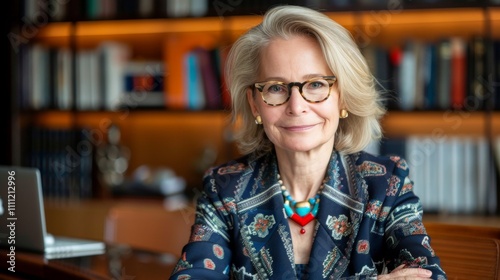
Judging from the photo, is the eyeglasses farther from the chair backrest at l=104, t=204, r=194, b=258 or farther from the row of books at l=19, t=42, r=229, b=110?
the row of books at l=19, t=42, r=229, b=110

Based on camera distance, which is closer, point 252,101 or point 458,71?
point 252,101

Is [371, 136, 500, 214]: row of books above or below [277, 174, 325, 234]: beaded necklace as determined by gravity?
below

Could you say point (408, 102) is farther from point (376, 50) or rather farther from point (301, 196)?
point (301, 196)

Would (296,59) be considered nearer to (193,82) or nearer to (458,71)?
(458,71)

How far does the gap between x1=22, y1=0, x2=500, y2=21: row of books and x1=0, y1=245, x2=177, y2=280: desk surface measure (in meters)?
1.71

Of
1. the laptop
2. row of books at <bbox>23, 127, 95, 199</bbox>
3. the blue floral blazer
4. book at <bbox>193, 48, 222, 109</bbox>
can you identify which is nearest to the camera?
the blue floral blazer

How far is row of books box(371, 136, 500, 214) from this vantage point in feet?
11.4

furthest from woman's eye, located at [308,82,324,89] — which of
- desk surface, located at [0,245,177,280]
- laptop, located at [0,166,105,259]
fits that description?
laptop, located at [0,166,105,259]

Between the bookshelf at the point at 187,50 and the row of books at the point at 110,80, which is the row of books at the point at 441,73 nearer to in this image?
the bookshelf at the point at 187,50

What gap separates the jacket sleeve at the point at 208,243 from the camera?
173cm

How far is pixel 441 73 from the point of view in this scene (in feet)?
11.7

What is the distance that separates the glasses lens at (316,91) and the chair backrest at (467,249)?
441 mm

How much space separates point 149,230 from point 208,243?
88 centimetres

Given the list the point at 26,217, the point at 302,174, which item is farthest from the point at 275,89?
the point at 26,217
